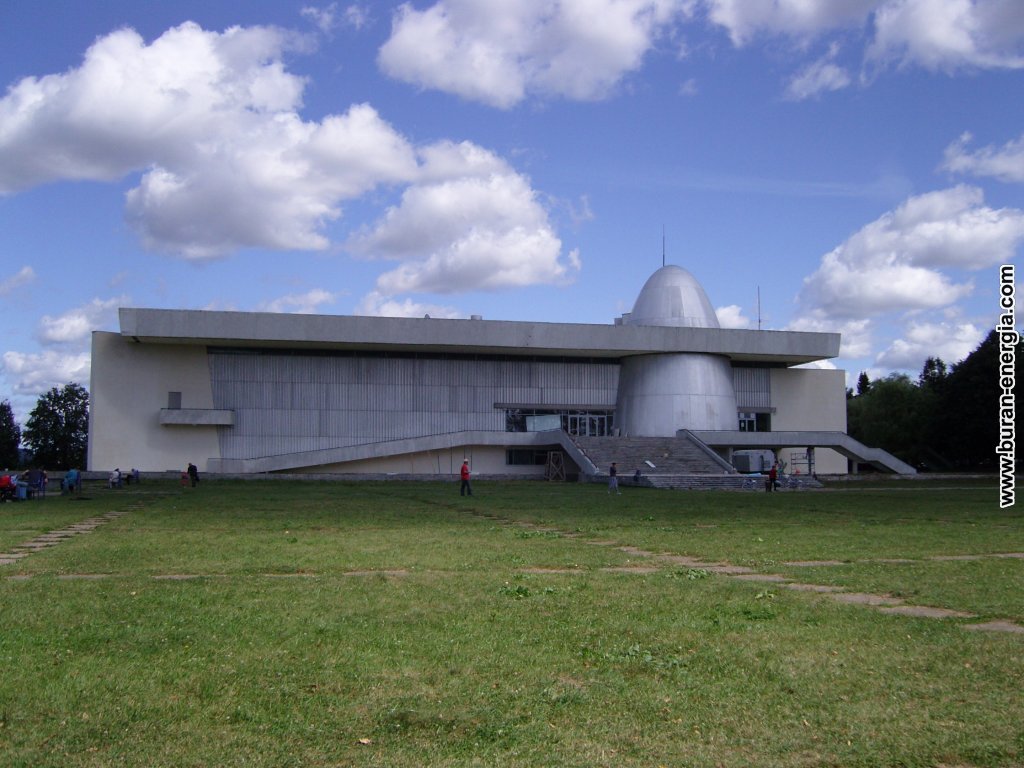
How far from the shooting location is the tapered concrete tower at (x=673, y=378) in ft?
188

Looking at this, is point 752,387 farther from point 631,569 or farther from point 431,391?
point 631,569

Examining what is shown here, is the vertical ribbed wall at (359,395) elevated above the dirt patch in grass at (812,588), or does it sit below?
above

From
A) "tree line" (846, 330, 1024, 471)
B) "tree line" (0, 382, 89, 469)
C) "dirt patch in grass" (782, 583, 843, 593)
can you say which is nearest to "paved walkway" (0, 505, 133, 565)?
"dirt patch in grass" (782, 583, 843, 593)

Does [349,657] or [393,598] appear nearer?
[349,657]

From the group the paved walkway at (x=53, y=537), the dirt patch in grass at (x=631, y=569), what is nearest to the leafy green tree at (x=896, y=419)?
the paved walkway at (x=53, y=537)

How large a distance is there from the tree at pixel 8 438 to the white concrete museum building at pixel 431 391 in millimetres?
50749

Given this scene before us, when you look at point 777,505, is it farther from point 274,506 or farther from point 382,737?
point 382,737

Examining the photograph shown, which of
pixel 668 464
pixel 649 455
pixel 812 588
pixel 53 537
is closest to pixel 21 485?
pixel 53 537

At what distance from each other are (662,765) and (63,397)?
359 ft

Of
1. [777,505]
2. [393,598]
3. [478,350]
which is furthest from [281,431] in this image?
[393,598]

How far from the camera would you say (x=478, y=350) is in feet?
186

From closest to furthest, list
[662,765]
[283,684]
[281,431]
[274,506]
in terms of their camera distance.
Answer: [662,765]
[283,684]
[274,506]
[281,431]

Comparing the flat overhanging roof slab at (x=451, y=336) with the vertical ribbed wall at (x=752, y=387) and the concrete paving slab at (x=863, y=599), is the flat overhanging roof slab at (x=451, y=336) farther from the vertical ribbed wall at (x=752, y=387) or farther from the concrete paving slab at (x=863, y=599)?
the concrete paving slab at (x=863, y=599)

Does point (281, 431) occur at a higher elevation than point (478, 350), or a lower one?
lower
